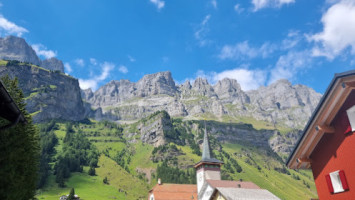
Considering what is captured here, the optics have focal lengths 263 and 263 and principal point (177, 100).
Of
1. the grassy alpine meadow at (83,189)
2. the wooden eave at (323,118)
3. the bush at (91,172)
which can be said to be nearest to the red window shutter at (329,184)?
the wooden eave at (323,118)

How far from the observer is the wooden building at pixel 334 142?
9227 millimetres

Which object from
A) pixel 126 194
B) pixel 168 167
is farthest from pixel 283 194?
pixel 126 194

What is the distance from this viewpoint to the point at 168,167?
19425 centimetres

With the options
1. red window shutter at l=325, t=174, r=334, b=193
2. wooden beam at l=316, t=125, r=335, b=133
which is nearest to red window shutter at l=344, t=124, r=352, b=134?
wooden beam at l=316, t=125, r=335, b=133

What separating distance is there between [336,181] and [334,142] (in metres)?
1.49

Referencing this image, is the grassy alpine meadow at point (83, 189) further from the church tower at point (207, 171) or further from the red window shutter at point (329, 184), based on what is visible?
the red window shutter at point (329, 184)

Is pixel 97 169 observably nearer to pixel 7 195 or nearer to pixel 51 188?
pixel 51 188

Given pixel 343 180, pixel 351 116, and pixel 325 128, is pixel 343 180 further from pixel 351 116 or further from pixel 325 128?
pixel 351 116

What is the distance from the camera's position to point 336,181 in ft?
33.1

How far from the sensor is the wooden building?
9227 millimetres

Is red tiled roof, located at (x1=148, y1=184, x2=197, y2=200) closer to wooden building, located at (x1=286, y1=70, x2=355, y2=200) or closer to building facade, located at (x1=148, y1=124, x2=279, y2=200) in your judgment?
building facade, located at (x1=148, y1=124, x2=279, y2=200)

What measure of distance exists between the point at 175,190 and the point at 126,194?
75657 mm

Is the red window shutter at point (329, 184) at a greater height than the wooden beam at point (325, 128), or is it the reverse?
the wooden beam at point (325, 128)

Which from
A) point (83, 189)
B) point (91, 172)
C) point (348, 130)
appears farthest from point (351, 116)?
point (91, 172)
